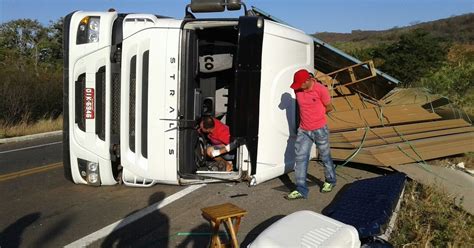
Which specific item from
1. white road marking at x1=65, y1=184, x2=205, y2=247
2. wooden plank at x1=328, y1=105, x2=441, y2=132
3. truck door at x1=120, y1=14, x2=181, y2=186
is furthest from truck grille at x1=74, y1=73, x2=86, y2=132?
wooden plank at x1=328, y1=105, x2=441, y2=132

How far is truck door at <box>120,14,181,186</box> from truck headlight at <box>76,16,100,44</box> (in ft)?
1.26

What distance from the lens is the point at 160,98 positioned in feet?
18.0

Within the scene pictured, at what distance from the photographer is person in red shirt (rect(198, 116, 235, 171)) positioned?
257 inches

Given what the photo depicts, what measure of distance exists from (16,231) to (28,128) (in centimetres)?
1092

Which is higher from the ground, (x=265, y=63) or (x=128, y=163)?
(x=265, y=63)

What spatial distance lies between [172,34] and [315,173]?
3083mm

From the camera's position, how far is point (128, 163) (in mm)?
5770

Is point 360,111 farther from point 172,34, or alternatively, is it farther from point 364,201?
point 172,34

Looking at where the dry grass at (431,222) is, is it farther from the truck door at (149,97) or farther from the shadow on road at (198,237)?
the truck door at (149,97)

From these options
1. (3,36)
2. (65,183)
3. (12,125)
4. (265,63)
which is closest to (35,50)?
(3,36)

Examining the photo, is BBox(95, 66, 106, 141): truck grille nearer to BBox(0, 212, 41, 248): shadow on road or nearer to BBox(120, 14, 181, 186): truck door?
BBox(120, 14, 181, 186): truck door

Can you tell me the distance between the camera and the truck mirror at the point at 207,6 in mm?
6312

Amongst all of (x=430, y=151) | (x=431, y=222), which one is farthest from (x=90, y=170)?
(x=430, y=151)

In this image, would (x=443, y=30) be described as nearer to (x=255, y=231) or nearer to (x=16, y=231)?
(x=255, y=231)
